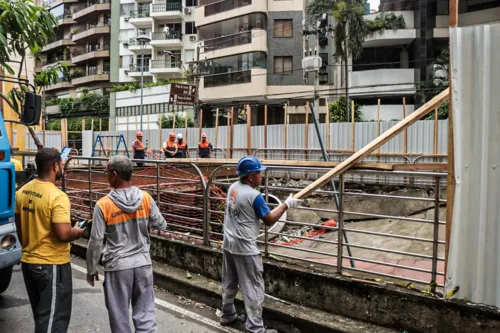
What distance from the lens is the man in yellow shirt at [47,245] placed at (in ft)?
10.6

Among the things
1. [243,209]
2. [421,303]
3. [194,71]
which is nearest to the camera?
[421,303]

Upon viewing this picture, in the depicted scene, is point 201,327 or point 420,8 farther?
point 420,8

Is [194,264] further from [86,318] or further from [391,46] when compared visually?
[391,46]

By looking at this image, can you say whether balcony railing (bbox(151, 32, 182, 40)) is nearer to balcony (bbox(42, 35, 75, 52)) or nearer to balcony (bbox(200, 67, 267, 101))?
balcony (bbox(200, 67, 267, 101))

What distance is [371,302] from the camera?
3.93 metres

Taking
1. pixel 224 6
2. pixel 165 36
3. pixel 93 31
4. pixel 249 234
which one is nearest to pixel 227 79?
pixel 224 6

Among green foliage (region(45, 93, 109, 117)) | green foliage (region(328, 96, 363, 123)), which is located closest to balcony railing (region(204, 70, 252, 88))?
green foliage (region(328, 96, 363, 123))

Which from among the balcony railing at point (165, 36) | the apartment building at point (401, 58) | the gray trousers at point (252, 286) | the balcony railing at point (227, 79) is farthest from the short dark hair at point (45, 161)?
the balcony railing at point (165, 36)

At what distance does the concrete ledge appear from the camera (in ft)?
11.1

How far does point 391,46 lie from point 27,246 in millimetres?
28962

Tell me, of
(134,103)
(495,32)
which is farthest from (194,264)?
(134,103)

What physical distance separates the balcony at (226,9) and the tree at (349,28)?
7.08 m

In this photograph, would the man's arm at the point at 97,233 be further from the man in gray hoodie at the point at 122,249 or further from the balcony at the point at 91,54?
the balcony at the point at 91,54

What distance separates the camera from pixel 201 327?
4.38m
